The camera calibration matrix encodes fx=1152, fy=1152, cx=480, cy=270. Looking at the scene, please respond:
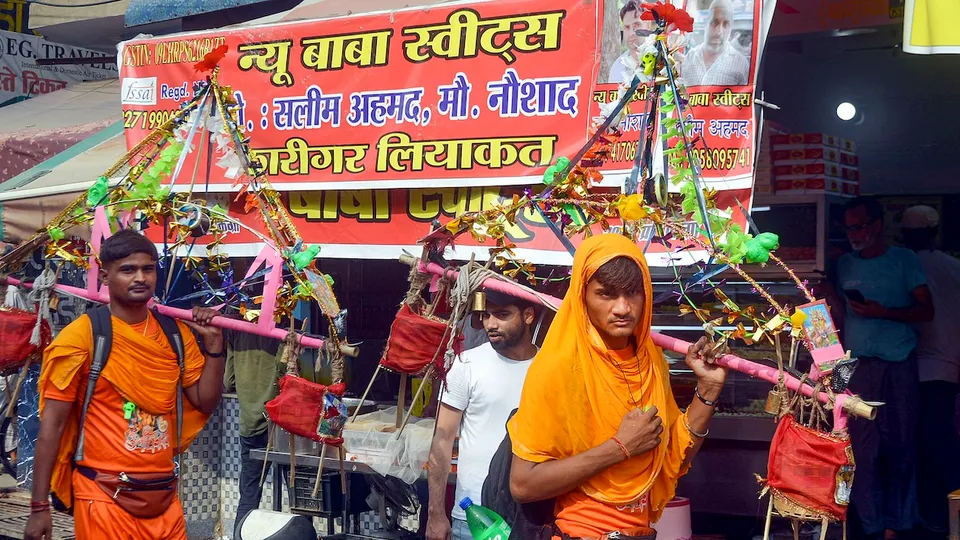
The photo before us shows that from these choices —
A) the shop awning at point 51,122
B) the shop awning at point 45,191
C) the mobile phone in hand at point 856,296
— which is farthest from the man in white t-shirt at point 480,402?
the shop awning at point 51,122

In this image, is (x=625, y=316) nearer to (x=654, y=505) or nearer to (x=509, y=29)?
(x=654, y=505)

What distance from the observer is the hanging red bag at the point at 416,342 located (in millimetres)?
5250

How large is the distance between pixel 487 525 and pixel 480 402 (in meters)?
1.22

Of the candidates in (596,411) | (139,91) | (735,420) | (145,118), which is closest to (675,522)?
(735,420)

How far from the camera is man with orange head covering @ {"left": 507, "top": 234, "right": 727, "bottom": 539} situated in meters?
3.34

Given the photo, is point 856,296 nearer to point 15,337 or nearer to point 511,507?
point 511,507

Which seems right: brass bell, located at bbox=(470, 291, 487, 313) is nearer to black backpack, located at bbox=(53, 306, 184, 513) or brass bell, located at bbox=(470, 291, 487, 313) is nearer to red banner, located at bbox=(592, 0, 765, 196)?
red banner, located at bbox=(592, 0, 765, 196)

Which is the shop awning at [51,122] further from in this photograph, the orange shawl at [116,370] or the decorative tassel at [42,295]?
the orange shawl at [116,370]

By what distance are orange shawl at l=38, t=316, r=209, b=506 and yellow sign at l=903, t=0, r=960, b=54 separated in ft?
11.4

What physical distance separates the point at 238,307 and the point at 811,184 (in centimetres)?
365

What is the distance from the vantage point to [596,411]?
11.1 feet

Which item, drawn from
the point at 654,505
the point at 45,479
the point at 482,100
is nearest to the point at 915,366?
the point at 482,100

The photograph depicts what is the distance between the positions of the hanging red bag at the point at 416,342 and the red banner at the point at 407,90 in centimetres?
127

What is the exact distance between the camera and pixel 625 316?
3.37 m
